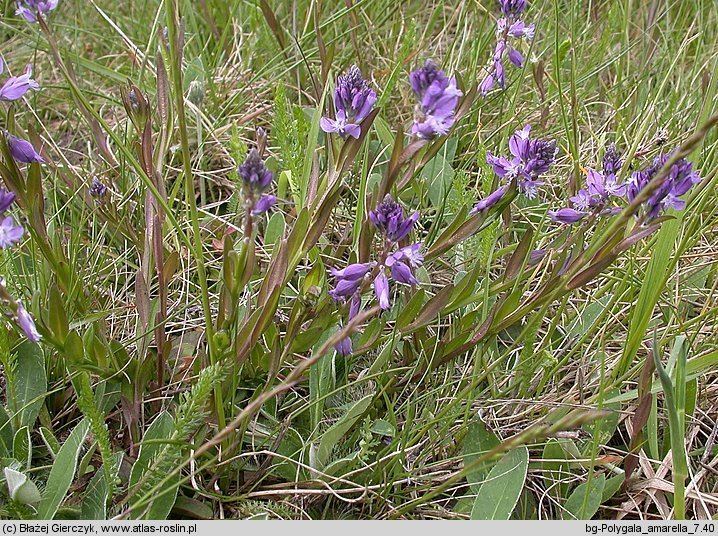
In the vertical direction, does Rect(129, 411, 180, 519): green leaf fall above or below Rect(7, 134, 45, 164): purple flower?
below

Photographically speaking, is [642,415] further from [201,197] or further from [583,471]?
[201,197]

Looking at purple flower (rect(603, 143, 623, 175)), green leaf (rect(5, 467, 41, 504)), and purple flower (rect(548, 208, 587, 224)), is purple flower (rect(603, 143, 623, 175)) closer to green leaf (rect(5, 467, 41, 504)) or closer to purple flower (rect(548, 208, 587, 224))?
purple flower (rect(548, 208, 587, 224))

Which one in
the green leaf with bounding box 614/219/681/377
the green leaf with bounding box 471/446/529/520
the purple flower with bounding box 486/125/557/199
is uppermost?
the purple flower with bounding box 486/125/557/199

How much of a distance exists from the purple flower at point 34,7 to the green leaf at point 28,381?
2.45 feet

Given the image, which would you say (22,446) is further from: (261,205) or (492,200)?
(492,200)

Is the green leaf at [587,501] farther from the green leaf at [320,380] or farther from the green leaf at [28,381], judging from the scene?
the green leaf at [28,381]

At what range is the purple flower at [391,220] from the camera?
1478mm

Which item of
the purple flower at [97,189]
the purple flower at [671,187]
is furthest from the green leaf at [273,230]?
the purple flower at [671,187]

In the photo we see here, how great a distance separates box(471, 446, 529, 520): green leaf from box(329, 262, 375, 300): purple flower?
509mm

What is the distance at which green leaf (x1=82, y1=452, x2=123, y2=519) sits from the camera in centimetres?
158

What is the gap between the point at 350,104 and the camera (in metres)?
1.56

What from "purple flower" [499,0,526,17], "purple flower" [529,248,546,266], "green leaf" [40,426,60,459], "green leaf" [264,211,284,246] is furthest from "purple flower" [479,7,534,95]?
"green leaf" [40,426,60,459]

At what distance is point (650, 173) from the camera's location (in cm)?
160

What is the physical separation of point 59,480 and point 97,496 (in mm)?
92
